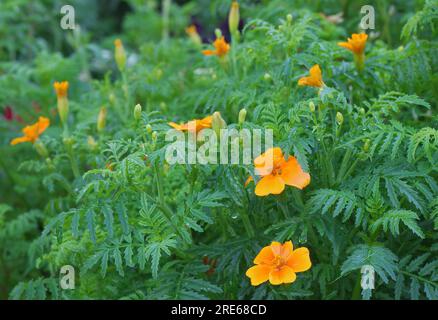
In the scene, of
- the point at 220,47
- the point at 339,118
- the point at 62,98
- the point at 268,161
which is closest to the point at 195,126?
the point at 268,161

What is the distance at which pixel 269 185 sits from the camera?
72.7 inches

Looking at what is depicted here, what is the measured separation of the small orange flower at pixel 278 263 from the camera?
1889mm

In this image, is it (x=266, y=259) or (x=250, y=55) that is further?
(x=250, y=55)

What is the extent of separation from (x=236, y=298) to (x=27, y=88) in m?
1.80

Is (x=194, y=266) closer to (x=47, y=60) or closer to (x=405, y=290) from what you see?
(x=405, y=290)

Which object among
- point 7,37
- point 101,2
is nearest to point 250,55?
point 7,37

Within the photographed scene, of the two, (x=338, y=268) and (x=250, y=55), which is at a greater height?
(x=250, y=55)

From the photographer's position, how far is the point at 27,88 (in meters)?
3.48

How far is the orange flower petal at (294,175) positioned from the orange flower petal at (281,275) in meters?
0.24

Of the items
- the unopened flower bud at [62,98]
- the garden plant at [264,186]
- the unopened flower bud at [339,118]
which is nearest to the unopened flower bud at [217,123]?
the garden plant at [264,186]

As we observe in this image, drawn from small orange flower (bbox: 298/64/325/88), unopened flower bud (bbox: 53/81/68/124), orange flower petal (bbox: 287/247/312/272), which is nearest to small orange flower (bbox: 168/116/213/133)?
small orange flower (bbox: 298/64/325/88)

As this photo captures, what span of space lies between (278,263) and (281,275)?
0.11 feet

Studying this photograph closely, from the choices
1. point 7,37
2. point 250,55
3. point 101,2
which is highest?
point 101,2

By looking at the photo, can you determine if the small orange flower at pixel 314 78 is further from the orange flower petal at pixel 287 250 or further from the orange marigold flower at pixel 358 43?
the orange flower petal at pixel 287 250
